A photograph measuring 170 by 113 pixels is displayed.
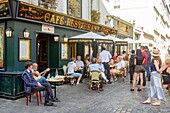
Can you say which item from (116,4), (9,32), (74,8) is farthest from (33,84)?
(116,4)

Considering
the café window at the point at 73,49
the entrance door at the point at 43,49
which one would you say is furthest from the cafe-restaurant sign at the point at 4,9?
the café window at the point at 73,49

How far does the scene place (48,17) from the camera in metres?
9.94

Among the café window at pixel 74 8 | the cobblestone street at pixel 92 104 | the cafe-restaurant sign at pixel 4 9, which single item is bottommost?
the cobblestone street at pixel 92 104

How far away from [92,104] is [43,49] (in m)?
5.91

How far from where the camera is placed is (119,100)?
7.70 metres

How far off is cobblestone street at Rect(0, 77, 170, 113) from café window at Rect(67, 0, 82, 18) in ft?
18.3

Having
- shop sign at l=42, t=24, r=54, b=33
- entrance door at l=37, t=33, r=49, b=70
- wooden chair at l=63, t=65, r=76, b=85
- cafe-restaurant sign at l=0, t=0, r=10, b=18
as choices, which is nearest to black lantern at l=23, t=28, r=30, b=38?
cafe-restaurant sign at l=0, t=0, r=10, b=18

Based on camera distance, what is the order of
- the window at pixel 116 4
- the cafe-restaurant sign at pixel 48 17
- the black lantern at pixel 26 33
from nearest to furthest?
the cafe-restaurant sign at pixel 48 17, the black lantern at pixel 26 33, the window at pixel 116 4

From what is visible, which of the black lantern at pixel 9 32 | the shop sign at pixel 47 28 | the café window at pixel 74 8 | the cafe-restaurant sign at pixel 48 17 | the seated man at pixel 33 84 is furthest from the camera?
the café window at pixel 74 8

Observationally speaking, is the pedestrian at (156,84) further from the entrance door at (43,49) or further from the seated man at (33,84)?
the entrance door at (43,49)

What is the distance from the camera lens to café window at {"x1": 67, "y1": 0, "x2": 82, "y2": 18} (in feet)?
41.5

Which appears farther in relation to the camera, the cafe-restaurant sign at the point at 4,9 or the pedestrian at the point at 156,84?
the cafe-restaurant sign at the point at 4,9

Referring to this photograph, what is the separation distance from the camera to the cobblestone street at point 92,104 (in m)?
6.42

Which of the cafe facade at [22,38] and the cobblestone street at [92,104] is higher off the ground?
the cafe facade at [22,38]
